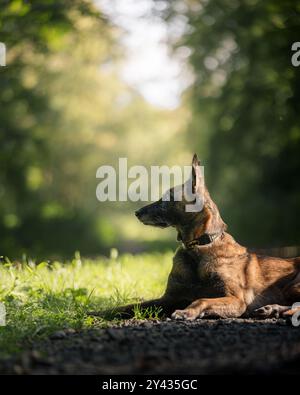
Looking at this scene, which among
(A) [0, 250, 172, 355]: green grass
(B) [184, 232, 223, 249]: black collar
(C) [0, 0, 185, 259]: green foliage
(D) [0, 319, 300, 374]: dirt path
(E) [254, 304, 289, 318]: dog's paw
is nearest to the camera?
(D) [0, 319, 300, 374]: dirt path

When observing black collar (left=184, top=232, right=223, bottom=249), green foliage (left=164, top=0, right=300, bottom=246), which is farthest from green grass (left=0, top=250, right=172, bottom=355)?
green foliage (left=164, top=0, right=300, bottom=246)

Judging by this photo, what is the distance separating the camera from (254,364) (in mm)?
3973

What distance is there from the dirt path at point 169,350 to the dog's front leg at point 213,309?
112 millimetres

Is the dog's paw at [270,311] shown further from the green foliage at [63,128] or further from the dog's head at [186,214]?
the green foliage at [63,128]

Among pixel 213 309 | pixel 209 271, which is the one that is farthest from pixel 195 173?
pixel 213 309

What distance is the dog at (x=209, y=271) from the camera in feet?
19.4

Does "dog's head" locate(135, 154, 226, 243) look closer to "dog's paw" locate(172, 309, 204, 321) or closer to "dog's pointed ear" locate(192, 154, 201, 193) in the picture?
"dog's pointed ear" locate(192, 154, 201, 193)

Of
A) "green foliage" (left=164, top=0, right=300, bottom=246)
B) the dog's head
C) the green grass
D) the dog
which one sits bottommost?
the green grass

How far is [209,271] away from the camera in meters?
5.91

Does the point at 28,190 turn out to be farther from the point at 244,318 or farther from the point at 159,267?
the point at 244,318

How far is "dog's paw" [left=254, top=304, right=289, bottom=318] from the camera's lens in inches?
231

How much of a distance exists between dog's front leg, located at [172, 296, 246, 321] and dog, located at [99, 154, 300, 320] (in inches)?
1.7

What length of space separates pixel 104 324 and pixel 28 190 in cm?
1598

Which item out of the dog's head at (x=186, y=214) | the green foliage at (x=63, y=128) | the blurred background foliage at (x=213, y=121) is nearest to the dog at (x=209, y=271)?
the dog's head at (x=186, y=214)
